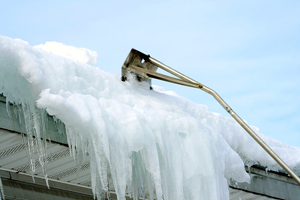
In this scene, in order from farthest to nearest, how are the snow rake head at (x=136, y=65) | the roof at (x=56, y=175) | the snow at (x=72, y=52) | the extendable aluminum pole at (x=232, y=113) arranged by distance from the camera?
the snow at (x=72, y=52) < the extendable aluminum pole at (x=232, y=113) < the snow rake head at (x=136, y=65) < the roof at (x=56, y=175)

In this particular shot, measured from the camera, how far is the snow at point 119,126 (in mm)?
4531

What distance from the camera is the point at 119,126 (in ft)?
16.0

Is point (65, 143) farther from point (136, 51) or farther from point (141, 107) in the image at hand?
point (136, 51)

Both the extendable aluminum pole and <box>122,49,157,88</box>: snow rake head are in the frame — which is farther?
the extendable aluminum pole

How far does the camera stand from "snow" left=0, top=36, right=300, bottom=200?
4.53 m

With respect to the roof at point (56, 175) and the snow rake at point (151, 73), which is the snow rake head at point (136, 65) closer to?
the snow rake at point (151, 73)

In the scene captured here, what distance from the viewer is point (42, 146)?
17.4 feet

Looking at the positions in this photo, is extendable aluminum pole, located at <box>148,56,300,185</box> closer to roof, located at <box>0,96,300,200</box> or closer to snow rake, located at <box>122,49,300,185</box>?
snow rake, located at <box>122,49,300,185</box>

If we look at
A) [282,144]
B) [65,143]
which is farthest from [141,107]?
[282,144]

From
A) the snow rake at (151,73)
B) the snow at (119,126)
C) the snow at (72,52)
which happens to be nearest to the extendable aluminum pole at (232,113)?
the snow rake at (151,73)

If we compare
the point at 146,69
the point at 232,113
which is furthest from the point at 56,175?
the point at 232,113

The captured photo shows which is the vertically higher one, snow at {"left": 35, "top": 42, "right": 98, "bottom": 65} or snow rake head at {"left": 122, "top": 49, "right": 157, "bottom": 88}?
snow at {"left": 35, "top": 42, "right": 98, "bottom": 65}

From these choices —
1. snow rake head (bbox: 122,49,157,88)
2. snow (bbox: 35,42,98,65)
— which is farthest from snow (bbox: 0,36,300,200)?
snow (bbox: 35,42,98,65)

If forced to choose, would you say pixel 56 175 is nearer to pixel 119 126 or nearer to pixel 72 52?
pixel 72 52
